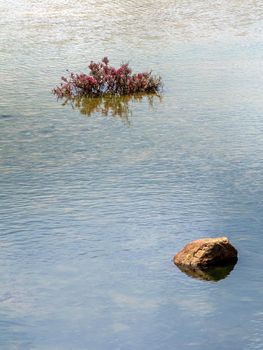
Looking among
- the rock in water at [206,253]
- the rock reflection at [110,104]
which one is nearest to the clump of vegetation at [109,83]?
the rock reflection at [110,104]

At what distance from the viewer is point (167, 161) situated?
17.4 meters

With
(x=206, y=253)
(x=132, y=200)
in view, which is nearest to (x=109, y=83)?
(x=132, y=200)

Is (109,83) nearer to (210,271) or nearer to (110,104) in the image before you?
(110,104)

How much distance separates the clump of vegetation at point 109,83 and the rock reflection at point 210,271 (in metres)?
11.3

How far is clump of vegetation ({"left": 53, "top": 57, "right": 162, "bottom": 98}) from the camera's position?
2330 centimetres

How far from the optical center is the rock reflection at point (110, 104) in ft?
71.4

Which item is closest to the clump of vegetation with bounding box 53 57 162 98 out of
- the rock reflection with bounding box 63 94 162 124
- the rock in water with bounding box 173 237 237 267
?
the rock reflection with bounding box 63 94 162 124

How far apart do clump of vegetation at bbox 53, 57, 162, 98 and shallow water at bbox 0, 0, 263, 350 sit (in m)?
0.57

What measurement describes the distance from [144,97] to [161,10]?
536 inches

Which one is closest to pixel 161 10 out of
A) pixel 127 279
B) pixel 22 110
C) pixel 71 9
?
pixel 71 9

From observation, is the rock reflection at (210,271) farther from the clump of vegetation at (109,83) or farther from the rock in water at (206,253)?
the clump of vegetation at (109,83)

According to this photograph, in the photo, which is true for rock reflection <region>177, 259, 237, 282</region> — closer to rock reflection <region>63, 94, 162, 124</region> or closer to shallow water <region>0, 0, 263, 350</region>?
shallow water <region>0, 0, 263, 350</region>

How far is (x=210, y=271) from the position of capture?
41.1 feet

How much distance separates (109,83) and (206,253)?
11.8 meters
